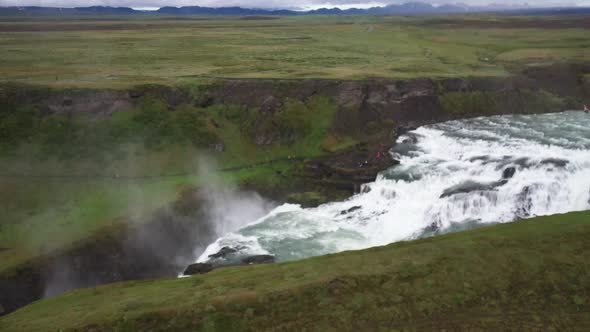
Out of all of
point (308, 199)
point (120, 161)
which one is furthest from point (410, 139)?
point (120, 161)

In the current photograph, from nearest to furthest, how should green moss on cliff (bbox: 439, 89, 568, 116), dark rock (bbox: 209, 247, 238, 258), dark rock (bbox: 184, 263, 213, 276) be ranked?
dark rock (bbox: 184, 263, 213, 276) → dark rock (bbox: 209, 247, 238, 258) → green moss on cliff (bbox: 439, 89, 568, 116)

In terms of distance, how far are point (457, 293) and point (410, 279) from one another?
335 centimetres

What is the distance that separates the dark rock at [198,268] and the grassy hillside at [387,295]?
1030 centimetres

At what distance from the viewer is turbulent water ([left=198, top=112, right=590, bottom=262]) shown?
56.1 meters

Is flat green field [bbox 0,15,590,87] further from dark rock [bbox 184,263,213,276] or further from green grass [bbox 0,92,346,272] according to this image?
dark rock [bbox 184,263,213,276]

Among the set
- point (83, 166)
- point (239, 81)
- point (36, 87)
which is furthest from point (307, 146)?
point (36, 87)

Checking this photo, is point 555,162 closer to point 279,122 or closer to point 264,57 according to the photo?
point 279,122

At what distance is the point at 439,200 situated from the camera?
59.6 metres

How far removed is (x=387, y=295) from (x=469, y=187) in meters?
35.0

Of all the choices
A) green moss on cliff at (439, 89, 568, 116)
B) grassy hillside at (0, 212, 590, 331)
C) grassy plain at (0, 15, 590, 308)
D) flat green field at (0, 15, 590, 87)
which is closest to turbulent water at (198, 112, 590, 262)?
grassy plain at (0, 15, 590, 308)

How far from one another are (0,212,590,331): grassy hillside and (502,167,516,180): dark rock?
24.7 metres

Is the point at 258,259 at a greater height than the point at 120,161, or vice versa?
the point at 120,161

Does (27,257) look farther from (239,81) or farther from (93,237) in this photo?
(239,81)

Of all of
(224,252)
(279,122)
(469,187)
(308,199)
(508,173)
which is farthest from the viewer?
(279,122)
